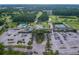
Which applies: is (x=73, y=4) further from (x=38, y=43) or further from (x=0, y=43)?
(x=0, y=43)

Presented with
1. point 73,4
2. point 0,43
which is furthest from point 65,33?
point 0,43

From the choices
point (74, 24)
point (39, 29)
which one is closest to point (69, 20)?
point (74, 24)

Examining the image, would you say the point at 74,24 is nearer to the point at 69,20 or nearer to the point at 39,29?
the point at 69,20

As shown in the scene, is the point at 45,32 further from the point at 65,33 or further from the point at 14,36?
the point at 14,36

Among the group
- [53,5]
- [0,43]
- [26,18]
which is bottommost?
[0,43]
